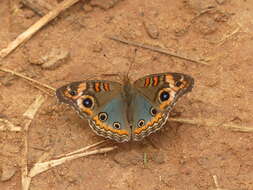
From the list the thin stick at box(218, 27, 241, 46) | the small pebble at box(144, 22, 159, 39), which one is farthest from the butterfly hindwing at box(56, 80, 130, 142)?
the thin stick at box(218, 27, 241, 46)

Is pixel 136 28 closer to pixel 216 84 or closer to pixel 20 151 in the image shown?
pixel 216 84

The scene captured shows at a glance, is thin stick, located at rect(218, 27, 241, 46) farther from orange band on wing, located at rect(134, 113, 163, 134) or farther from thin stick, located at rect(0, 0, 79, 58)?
thin stick, located at rect(0, 0, 79, 58)

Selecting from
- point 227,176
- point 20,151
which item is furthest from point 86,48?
point 227,176

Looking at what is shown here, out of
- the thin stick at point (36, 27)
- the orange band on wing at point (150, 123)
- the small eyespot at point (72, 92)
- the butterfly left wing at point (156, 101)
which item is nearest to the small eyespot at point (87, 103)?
the small eyespot at point (72, 92)

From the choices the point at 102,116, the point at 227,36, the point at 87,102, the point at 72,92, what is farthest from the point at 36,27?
the point at 227,36

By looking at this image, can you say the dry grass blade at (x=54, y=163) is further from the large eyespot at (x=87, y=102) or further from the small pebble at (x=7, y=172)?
the large eyespot at (x=87, y=102)
